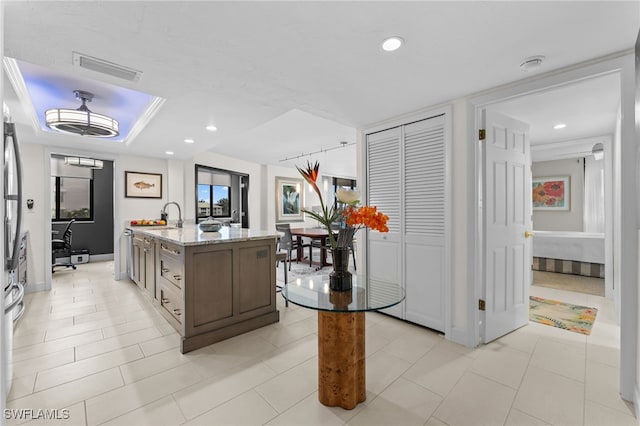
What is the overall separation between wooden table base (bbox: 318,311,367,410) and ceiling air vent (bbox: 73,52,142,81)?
85.3 inches

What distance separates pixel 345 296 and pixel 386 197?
1.72 metres

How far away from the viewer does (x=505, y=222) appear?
2709 millimetres

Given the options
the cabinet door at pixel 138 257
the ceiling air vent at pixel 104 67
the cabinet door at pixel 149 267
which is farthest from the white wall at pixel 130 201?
the ceiling air vent at pixel 104 67

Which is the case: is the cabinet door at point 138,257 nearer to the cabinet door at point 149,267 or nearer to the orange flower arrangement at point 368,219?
the cabinet door at point 149,267

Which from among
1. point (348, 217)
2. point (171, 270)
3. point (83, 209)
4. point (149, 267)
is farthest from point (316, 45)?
point (83, 209)

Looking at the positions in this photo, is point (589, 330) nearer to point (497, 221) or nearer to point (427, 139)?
point (497, 221)

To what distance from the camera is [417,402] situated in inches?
70.2

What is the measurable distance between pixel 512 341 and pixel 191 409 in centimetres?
271

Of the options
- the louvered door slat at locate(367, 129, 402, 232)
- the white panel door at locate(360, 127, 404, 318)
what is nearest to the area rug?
the white panel door at locate(360, 127, 404, 318)

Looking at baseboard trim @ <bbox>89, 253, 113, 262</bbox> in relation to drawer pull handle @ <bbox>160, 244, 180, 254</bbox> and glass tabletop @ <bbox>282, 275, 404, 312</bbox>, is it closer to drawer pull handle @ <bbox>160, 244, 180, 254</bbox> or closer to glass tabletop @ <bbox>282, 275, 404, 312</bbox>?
drawer pull handle @ <bbox>160, 244, 180, 254</bbox>

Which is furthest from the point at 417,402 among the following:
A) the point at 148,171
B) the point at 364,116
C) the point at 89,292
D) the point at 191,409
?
the point at 148,171

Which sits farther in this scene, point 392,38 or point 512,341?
point 512,341

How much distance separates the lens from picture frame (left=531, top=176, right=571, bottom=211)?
5.70 m

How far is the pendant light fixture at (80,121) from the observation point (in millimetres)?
2623
